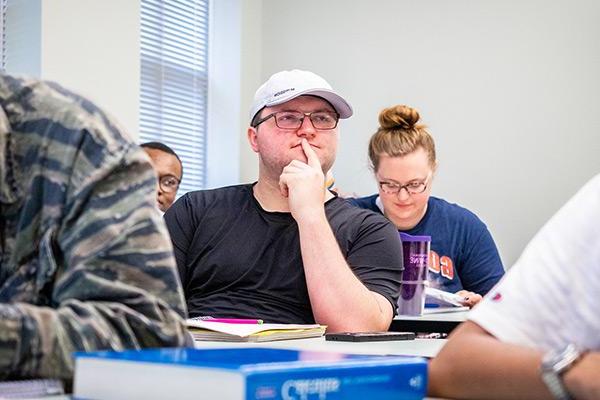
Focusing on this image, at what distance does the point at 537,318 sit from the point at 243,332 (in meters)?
0.86

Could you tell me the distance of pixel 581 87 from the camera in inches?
182

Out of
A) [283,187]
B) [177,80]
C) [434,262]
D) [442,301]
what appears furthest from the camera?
[177,80]

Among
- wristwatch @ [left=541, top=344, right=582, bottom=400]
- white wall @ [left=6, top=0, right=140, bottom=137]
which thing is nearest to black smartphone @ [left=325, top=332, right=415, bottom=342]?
wristwatch @ [left=541, top=344, right=582, bottom=400]

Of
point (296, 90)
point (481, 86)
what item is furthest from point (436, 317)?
point (481, 86)

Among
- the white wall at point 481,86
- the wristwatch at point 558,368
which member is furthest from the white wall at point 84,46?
the wristwatch at point 558,368

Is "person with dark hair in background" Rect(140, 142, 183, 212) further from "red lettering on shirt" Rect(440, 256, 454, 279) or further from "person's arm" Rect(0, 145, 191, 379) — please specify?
"person's arm" Rect(0, 145, 191, 379)

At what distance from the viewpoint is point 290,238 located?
94.7 inches

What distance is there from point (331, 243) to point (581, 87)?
2737mm

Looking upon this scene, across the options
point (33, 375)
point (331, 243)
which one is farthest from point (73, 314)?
point (331, 243)

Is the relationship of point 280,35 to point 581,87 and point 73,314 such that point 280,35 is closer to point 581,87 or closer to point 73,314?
point 581,87

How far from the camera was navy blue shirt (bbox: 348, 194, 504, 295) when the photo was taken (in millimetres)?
3441

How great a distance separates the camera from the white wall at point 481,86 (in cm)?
463

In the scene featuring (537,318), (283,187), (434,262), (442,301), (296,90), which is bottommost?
(442,301)

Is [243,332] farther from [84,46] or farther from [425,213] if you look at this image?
[84,46]
